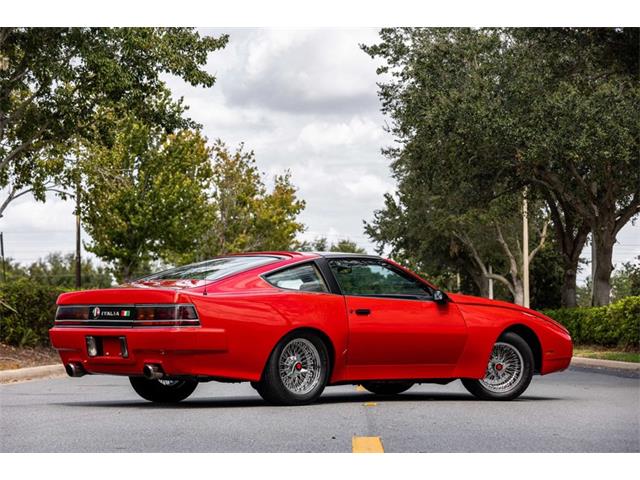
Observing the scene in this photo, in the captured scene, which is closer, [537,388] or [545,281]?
[537,388]

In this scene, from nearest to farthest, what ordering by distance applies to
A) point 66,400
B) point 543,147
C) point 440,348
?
point 440,348 < point 66,400 < point 543,147

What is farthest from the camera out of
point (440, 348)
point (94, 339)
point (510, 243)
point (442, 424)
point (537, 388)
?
point (510, 243)

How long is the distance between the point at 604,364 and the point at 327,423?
1330 cm

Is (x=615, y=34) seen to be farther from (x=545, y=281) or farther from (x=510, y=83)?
(x=545, y=281)

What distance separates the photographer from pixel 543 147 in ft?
88.6

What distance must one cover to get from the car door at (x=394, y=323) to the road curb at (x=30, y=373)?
301 inches

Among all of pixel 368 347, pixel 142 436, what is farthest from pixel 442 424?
pixel 142 436

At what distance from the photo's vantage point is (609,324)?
27500 mm

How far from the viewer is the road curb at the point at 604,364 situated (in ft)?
63.7

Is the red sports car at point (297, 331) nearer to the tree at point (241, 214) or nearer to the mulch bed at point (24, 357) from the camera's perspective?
the mulch bed at point (24, 357)

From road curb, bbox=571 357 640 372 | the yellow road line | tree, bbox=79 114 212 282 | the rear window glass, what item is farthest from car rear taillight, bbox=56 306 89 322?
tree, bbox=79 114 212 282

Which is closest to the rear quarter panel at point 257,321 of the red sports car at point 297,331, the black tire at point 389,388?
the red sports car at point 297,331

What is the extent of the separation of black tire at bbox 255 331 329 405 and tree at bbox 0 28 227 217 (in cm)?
1160

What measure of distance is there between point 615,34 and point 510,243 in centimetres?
3413
